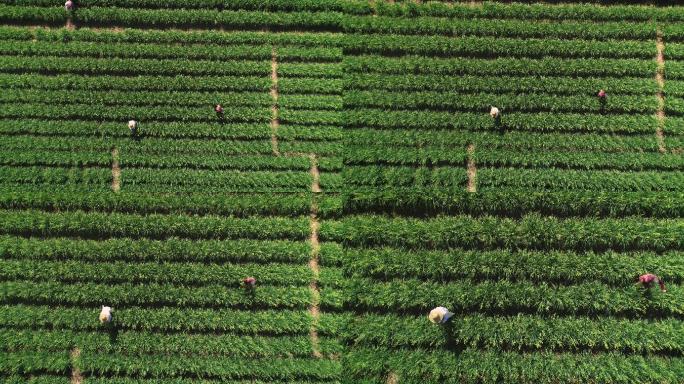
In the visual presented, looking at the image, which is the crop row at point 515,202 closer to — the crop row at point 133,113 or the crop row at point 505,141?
the crop row at point 505,141

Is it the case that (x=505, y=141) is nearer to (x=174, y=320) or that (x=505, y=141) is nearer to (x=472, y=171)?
(x=472, y=171)

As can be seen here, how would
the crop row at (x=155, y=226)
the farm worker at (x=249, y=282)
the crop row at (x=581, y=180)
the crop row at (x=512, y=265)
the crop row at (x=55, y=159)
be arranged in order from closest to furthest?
the farm worker at (x=249, y=282) < the crop row at (x=512, y=265) < the crop row at (x=155, y=226) < the crop row at (x=581, y=180) < the crop row at (x=55, y=159)

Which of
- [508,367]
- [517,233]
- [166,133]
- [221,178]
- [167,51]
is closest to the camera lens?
[508,367]

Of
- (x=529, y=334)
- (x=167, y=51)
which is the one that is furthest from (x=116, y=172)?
(x=529, y=334)

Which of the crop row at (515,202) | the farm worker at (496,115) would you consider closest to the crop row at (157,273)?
the crop row at (515,202)

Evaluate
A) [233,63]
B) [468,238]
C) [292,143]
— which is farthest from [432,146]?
[233,63]

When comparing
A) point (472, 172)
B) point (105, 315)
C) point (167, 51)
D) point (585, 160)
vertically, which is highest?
point (167, 51)
